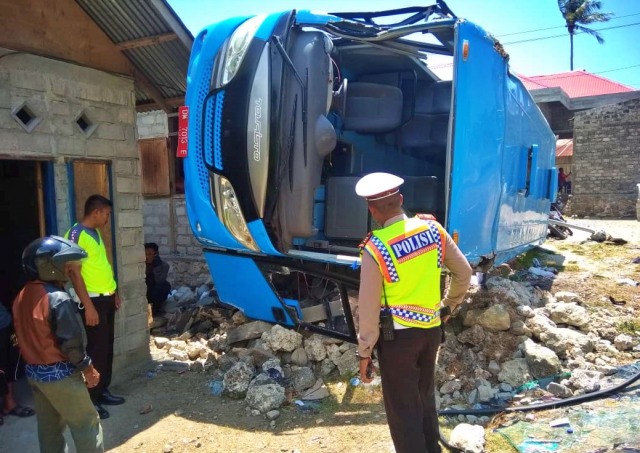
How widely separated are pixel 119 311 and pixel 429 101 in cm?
341

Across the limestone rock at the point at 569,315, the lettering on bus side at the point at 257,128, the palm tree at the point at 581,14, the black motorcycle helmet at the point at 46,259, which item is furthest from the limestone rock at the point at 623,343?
the palm tree at the point at 581,14

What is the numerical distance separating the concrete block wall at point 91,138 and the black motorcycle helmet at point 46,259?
1552 millimetres

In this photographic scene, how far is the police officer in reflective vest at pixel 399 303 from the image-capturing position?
239 cm

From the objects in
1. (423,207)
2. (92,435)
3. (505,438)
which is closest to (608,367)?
(505,438)

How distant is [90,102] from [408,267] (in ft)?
10.4

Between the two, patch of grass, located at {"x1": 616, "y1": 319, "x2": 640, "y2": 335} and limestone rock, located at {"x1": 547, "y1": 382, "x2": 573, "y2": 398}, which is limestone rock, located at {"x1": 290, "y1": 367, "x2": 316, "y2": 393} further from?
patch of grass, located at {"x1": 616, "y1": 319, "x2": 640, "y2": 335}

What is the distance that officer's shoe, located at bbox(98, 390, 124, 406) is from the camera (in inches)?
151

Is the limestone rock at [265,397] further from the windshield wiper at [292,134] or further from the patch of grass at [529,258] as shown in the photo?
the patch of grass at [529,258]

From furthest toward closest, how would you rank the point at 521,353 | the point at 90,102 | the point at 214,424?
the point at 90,102, the point at 521,353, the point at 214,424

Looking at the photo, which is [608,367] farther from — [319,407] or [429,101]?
[429,101]

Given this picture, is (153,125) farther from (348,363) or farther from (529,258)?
(529,258)

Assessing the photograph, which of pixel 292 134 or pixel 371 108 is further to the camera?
pixel 371 108

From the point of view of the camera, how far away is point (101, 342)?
12.1 feet

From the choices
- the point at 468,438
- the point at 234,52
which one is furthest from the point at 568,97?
the point at 468,438
